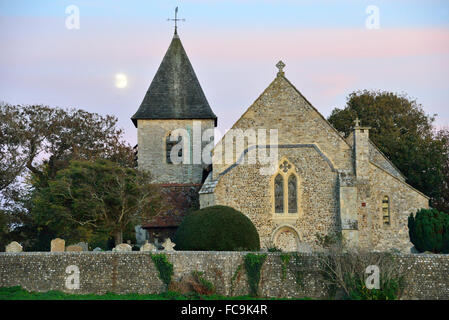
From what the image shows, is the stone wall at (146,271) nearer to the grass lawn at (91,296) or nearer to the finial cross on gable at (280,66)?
the grass lawn at (91,296)

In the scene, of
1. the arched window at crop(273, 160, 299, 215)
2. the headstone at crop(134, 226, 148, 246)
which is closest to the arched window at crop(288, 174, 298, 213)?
the arched window at crop(273, 160, 299, 215)

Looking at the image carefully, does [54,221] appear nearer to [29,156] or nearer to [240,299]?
[240,299]

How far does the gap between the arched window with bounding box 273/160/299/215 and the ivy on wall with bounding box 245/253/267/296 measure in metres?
8.47

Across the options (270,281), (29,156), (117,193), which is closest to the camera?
(270,281)

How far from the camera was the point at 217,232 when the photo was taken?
93.2 ft

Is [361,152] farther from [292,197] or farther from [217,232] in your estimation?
[217,232]

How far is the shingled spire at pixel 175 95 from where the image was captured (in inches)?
1784

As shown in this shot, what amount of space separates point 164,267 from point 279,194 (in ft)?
33.8

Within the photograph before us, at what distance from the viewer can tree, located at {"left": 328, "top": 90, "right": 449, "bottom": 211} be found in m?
45.2

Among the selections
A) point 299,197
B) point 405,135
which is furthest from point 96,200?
point 405,135

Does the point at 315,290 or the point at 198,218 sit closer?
the point at 315,290

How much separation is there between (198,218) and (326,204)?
24.2 feet

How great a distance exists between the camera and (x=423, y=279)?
2445 centimetres
